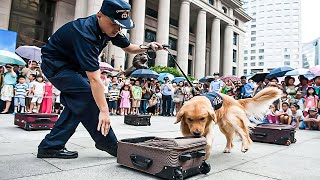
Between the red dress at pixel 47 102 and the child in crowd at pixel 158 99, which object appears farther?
the child in crowd at pixel 158 99

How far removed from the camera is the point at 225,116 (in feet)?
13.9

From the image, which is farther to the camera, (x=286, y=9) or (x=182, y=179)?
(x=286, y=9)

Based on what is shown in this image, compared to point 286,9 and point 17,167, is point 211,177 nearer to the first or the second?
point 17,167

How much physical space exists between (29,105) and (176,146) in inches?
395

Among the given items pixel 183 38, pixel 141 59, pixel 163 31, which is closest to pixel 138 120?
pixel 141 59

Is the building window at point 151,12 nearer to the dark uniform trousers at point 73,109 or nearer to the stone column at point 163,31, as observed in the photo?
the stone column at point 163,31

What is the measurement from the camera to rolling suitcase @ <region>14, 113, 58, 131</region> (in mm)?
5828

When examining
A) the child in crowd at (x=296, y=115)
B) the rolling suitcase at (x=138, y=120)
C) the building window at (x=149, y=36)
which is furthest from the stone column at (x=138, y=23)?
the rolling suitcase at (x=138, y=120)

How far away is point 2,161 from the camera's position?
3.03 metres

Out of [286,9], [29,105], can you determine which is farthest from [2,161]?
[286,9]

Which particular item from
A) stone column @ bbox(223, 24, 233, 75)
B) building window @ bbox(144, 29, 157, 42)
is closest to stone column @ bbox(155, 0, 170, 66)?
building window @ bbox(144, 29, 157, 42)

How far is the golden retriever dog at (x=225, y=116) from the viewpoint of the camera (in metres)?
3.46

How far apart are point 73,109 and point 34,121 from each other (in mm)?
3284

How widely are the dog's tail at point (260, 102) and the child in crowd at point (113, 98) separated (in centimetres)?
810
